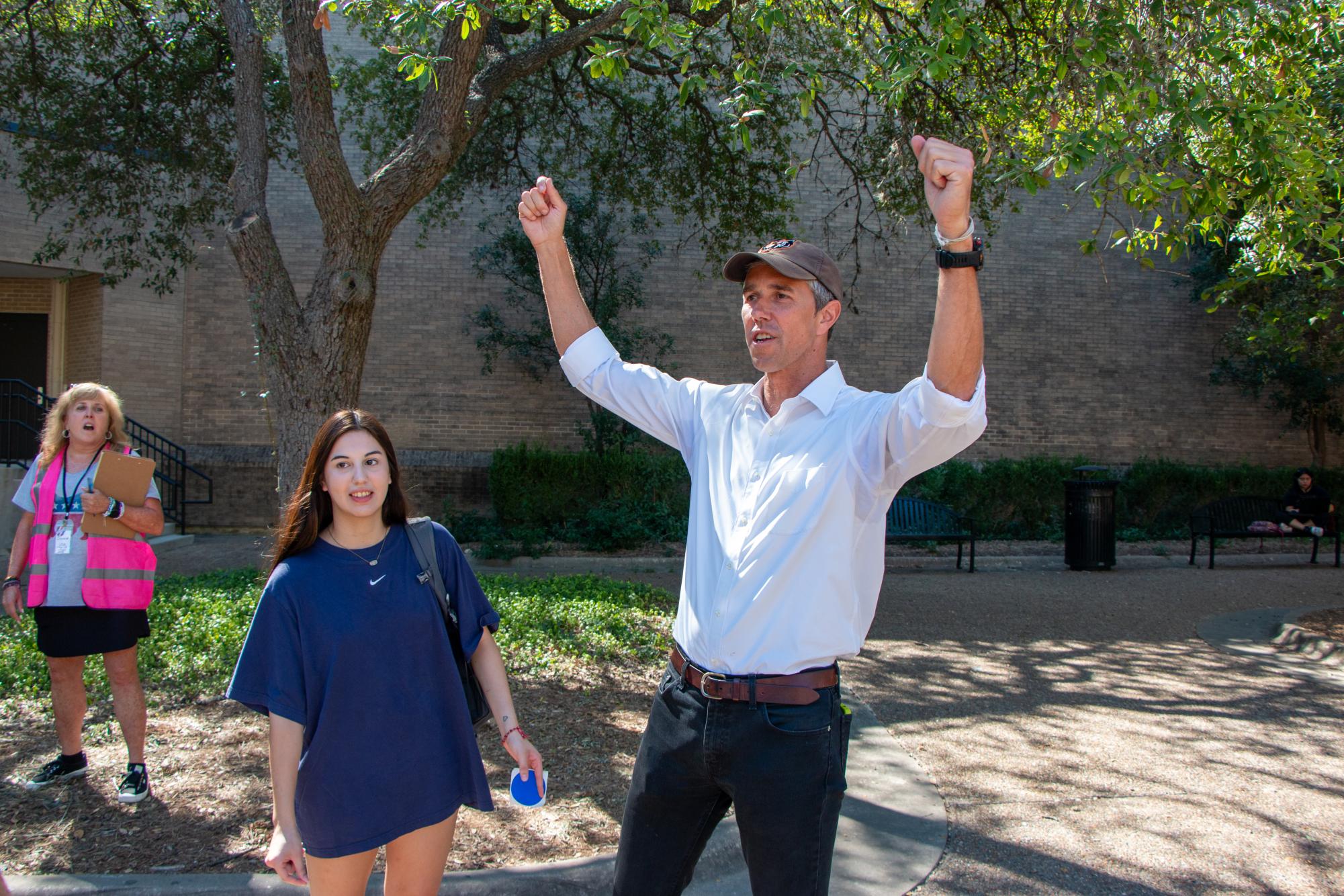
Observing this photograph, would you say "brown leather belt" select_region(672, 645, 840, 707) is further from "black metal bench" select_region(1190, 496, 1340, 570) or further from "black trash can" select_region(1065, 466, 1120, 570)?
"black metal bench" select_region(1190, 496, 1340, 570)

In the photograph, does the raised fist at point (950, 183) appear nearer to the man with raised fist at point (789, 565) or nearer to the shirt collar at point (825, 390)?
the man with raised fist at point (789, 565)

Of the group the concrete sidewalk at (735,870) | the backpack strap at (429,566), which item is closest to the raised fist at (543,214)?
the backpack strap at (429,566)

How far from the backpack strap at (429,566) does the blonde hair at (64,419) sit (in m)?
2.46

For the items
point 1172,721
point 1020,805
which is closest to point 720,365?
point 1172,721

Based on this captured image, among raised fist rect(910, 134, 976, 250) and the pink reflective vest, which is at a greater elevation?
raised fist rect(910, 134, 976, 250)

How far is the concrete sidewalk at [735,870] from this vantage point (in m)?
3.42

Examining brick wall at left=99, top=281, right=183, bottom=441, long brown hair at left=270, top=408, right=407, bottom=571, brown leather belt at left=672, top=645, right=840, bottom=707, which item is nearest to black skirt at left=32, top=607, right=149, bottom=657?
long brown hair at left=270, top=408, right=407, bottom=571

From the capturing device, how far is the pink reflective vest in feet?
14.0

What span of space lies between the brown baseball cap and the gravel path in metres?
2.56

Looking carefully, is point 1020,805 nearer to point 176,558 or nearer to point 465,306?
point 176,558

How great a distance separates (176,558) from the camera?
13.2 meters

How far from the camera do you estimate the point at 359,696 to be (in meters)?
2.50

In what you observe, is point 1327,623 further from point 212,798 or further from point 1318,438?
point 1318,438

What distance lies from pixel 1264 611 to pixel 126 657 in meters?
10.00
